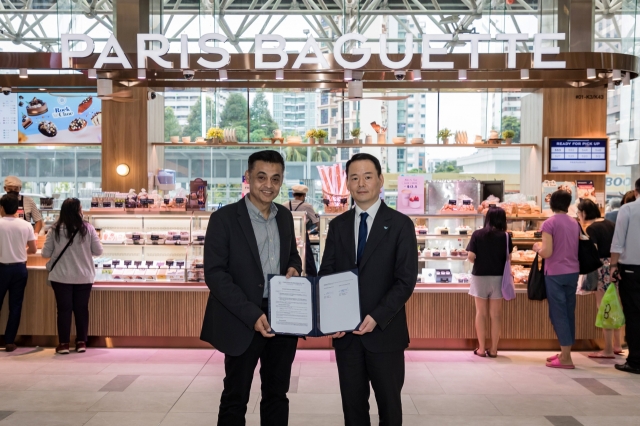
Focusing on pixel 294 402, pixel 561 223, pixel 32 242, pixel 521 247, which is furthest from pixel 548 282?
pixel 32 242

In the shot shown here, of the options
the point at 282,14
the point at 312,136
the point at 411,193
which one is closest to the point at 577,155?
the point at 411,193

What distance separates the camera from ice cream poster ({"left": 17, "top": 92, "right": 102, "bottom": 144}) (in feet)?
31.7

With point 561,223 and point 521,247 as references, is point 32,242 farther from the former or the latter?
point 521,247

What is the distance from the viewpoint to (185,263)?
6805 mm

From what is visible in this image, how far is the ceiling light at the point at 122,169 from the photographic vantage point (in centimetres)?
905

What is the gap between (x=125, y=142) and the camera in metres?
9.09

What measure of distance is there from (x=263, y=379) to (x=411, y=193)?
13.6ft

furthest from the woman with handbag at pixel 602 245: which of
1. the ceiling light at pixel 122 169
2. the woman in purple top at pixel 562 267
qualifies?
the ceiling light at pixel 122 169

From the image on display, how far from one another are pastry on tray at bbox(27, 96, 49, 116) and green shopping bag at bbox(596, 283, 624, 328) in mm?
8061

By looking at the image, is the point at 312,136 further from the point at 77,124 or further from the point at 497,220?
the point at 77,124

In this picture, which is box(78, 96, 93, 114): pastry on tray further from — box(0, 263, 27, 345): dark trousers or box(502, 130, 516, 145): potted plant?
box(502, 130, 516, 145): potted plant

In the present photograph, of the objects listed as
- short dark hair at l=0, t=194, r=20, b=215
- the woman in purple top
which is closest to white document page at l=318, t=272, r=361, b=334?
the woman in purple top

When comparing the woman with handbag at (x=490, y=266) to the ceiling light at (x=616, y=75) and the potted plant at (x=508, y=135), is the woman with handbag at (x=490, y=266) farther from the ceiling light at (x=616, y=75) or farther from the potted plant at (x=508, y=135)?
the potted plant at (x=508, y=135)

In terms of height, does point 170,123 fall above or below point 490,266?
above
